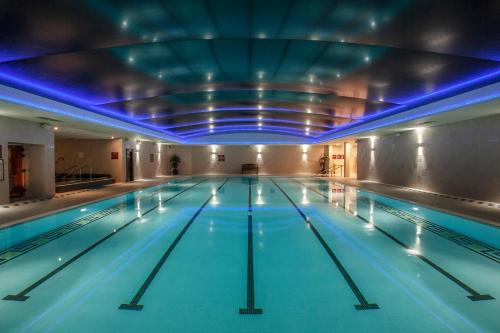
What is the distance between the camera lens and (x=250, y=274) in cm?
412

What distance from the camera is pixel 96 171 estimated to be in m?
17.1

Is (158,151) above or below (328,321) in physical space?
above

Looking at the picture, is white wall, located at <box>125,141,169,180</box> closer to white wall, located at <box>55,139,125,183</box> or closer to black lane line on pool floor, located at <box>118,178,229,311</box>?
white wall, located at <box>55,139,125,183</box>

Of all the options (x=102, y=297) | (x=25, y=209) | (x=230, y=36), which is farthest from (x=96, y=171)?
(x=102, y=297)

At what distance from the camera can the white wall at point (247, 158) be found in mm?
25953

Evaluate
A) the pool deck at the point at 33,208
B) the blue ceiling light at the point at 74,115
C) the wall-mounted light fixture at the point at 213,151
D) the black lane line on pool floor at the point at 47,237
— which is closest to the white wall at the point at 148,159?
the blue ceiling light at the point at 74,115

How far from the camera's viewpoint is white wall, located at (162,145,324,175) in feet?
85.1

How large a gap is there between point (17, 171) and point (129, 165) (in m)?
6.96

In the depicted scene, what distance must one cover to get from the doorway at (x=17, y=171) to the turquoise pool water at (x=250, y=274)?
16.5ft

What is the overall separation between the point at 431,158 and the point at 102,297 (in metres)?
12.6

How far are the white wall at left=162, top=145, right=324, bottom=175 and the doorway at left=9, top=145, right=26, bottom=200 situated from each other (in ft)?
47.8

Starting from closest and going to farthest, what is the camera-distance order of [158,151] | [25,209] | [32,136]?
1. [25,209]
2. [32,136]
3. [158,151]

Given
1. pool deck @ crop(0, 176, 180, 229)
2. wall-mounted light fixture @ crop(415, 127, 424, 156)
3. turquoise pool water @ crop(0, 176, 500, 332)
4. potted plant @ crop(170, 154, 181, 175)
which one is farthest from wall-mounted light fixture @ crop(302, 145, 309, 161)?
turquoise pool water @ crop(0, 176, 500, 332)

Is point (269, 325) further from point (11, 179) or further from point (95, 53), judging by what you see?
point (11, 179)
